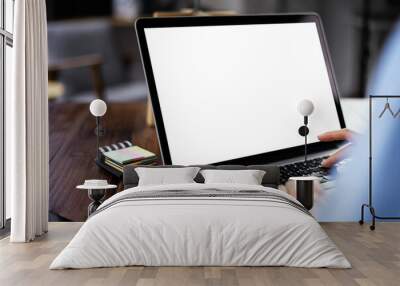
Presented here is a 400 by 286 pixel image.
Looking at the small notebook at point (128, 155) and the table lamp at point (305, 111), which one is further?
the small notebook at point (128, 155)

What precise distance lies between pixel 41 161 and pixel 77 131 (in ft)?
2.64

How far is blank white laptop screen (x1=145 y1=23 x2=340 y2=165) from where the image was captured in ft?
20.4

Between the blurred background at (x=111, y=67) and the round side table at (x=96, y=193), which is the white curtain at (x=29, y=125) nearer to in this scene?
the round side table at (x=96, y=193)

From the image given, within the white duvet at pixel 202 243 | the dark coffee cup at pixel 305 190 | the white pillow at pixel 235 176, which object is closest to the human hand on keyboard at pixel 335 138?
the dark coffee cup at pixel 305 190

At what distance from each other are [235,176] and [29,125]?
186 cm

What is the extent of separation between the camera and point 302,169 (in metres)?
6.34

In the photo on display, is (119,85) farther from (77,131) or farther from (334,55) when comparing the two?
(334,55)

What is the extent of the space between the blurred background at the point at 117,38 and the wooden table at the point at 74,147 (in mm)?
149

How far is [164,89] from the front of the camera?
20.5 feet

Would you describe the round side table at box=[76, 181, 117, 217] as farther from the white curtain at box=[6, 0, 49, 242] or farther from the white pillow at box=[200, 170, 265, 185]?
the white pillow at box=[200, 170, 265, 185]

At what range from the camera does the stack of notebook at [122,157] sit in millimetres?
6359

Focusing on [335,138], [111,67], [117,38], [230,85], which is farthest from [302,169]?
[117,38]

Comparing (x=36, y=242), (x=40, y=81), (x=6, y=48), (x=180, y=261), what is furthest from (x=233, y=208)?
(x=6, y=48)

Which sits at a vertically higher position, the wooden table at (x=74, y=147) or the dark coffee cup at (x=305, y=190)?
the wooden table at (x=74, y=147)
